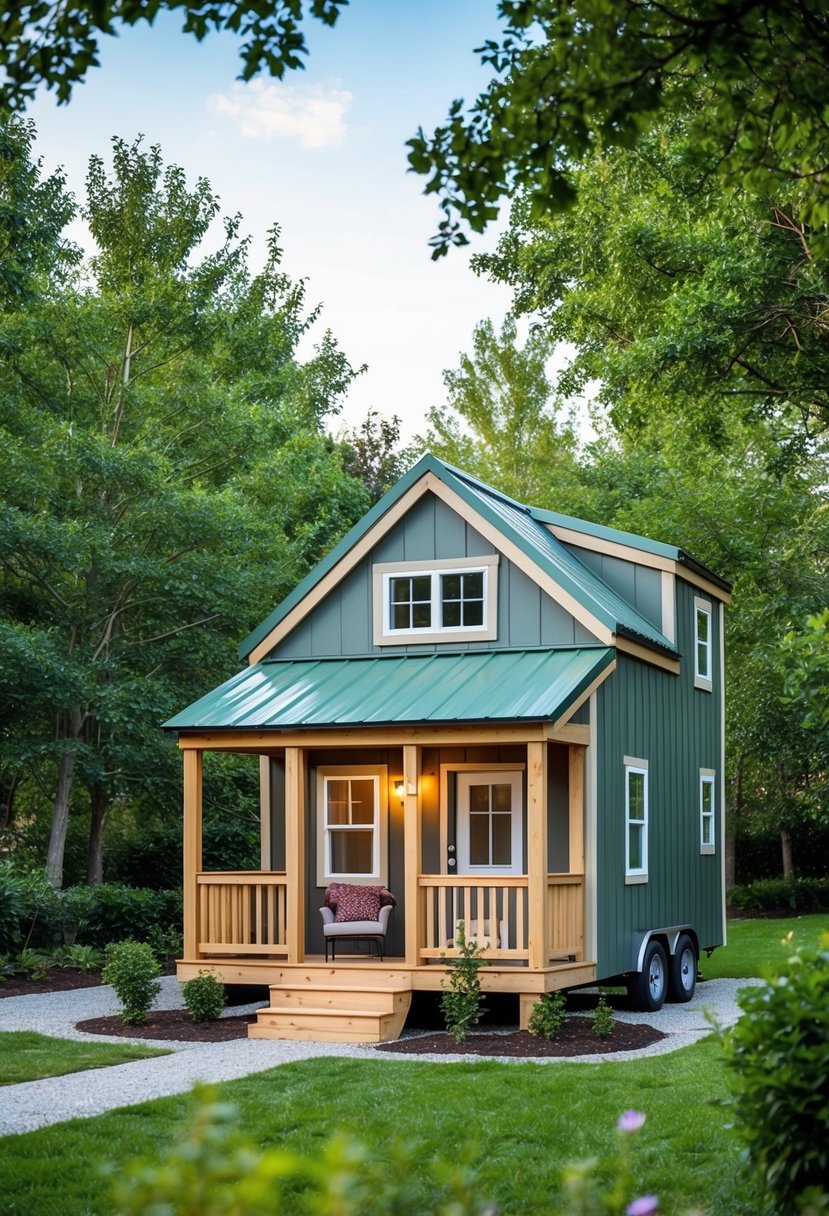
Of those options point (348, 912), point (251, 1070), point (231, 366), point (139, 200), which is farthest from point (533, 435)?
point (251, 1070)

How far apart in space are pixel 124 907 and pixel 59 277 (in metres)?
11.5

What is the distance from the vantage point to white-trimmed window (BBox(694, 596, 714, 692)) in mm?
19125

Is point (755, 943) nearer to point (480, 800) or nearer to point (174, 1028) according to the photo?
point (480, 800)

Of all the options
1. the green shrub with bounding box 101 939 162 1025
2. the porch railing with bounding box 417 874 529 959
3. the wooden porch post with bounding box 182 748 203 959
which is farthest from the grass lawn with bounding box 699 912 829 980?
the green shrub with bounding box 101 939 162 1025

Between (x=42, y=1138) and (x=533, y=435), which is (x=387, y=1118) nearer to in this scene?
(x=42, y=1138)

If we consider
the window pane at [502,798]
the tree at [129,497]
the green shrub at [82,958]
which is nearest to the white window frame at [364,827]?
the window pane at [502,798]

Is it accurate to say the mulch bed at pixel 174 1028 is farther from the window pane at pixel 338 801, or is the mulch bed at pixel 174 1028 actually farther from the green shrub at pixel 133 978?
the window pane at pixel 338 801

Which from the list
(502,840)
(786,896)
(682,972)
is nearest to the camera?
(502,840)

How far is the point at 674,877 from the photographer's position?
17812 millimetres

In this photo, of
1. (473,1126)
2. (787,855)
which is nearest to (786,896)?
(787,855)

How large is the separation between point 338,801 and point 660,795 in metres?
3.95

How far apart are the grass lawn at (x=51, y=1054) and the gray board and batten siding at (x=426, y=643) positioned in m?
5.92

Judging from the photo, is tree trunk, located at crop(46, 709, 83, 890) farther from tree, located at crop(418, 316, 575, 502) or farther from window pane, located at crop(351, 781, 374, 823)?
tree, located at crop(418, 316, 575, 502)

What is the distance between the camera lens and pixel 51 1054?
1198 cm
